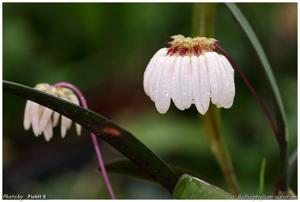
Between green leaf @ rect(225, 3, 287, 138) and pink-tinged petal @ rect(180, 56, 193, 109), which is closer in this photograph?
pink-tinged petal @ rect(180, 56, 193, 109)

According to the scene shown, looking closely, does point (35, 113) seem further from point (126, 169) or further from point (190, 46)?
point (190, 46)

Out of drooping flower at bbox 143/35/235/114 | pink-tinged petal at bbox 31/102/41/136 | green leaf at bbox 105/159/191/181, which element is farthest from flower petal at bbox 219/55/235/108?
pink-tinged petal at bbox 31/102/41/136

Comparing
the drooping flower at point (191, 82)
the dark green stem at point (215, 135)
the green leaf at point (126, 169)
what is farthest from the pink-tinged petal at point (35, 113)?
the dark green stem at point (215, 135)

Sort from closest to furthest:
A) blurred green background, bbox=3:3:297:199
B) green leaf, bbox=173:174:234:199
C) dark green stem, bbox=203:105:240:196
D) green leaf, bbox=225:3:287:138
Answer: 1. green leaf, bbox=173:174:234:199
2. green leaf, bbox=225:3:287:138
3. dark green stem, bbox=203:105:240:196
4. blurred green background, bbox=3:3:297:199

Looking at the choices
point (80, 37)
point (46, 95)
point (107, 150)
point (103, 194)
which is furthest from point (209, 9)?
point (80, 37)

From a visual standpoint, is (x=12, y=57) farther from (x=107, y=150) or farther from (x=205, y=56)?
(x=205, y=56)

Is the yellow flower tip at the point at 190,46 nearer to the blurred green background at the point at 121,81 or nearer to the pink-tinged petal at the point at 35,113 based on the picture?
the pink-tinged petal at the point at 35,113

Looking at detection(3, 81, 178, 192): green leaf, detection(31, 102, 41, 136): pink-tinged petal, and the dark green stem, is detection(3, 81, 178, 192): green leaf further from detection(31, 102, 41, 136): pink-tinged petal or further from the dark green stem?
the dark green stem
